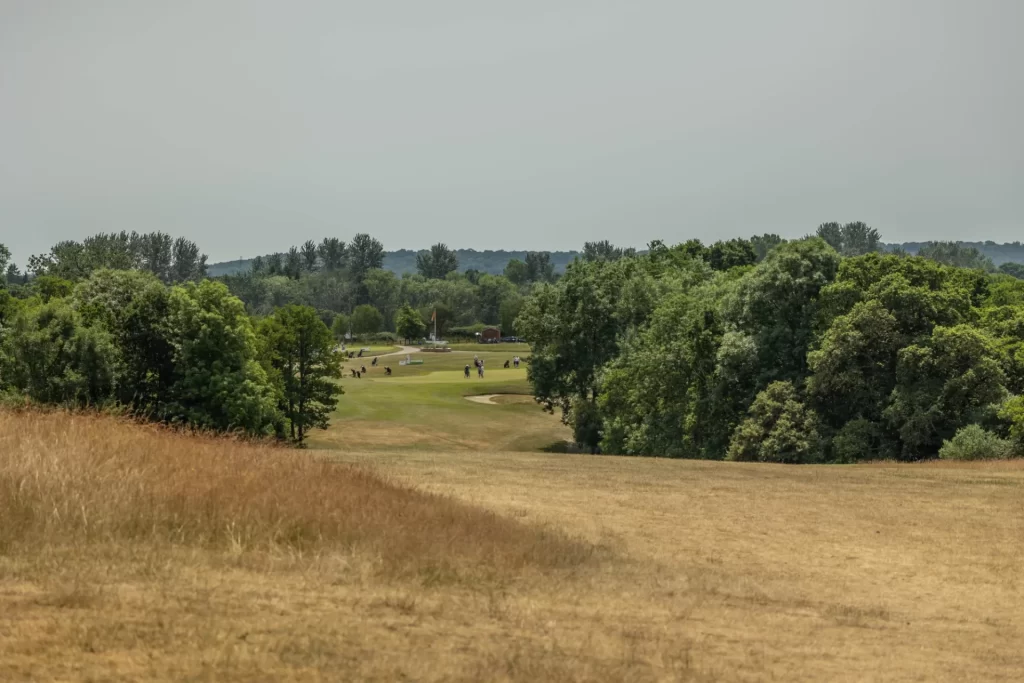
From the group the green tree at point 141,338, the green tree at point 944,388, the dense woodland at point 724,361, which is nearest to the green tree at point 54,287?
the dense woodland at point 724,361

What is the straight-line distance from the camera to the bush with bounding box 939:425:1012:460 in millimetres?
35625

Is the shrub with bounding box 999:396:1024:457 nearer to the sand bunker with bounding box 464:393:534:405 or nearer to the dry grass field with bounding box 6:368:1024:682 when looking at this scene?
the dry grass field with bounding box 6:368:1024:682

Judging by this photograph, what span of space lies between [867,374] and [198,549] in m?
41.1

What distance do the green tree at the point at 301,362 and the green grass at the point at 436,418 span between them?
2.08 metres

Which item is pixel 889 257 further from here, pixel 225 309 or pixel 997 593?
pixel 997 593

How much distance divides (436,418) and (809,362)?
33.0 m

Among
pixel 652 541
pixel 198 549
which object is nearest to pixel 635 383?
pixel 652 541

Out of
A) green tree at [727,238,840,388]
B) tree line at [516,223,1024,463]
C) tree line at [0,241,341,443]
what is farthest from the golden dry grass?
green tree at [727,238,840,388]

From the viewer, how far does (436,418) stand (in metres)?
72.0

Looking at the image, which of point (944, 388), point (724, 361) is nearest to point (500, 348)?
point (724, 361)

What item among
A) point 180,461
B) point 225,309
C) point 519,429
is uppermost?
point 225,309

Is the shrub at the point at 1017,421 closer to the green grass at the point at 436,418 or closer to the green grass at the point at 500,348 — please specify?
the green grass at the point at 436,418

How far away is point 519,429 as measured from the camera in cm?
7281

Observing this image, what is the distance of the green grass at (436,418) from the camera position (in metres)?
64.2
